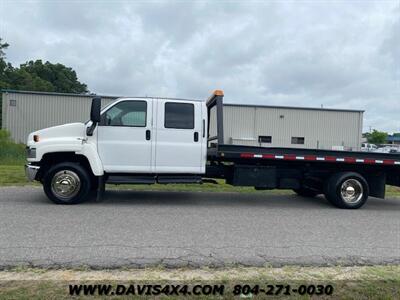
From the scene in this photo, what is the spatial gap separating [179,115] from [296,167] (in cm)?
319

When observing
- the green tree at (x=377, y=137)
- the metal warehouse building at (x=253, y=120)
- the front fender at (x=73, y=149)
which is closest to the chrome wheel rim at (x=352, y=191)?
the front fender at (x=73, y=149)

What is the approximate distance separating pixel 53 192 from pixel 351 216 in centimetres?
644

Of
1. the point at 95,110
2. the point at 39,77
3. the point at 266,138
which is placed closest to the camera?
the point at 95,110

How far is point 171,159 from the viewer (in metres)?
8.73

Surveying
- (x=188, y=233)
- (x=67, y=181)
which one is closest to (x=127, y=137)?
(x=67, y=181)

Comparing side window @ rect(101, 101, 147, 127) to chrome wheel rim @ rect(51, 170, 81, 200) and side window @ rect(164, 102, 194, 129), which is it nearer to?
side window @ rect(164, 102, 194, 129)

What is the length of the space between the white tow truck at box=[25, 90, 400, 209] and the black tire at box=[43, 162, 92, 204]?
20 mm

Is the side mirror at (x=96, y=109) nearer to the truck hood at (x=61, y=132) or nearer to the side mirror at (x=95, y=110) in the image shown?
the side mirror at (x=95, y=110)

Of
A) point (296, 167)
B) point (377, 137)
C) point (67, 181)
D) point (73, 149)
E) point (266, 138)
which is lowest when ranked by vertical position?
point (67, 181)

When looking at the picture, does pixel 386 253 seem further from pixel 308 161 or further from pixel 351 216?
pixel 308 161

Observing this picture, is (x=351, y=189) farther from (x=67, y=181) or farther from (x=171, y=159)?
(x=67, y=181)

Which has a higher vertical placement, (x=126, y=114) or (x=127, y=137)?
(x=126, y=114)

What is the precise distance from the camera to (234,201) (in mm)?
9594

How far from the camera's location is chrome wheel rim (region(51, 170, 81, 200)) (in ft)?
27.2
